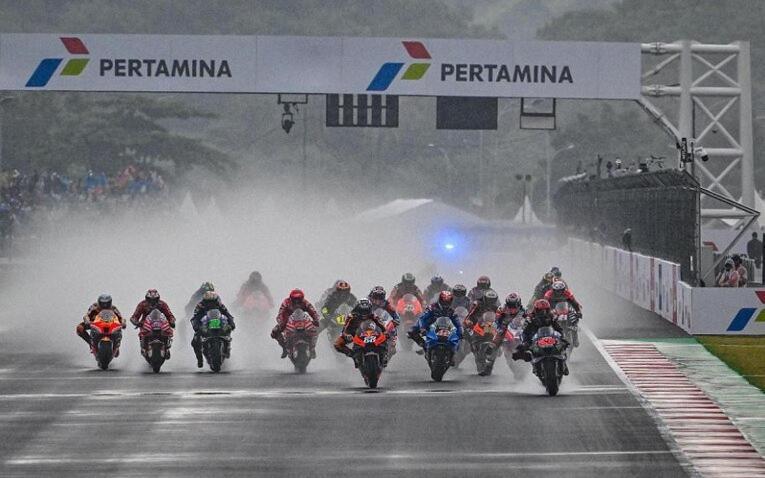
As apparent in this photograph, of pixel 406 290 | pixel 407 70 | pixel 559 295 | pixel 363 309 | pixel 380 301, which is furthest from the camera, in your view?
pixel 407 70

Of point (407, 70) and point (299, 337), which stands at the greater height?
point (407, 70)

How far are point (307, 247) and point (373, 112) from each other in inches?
1562

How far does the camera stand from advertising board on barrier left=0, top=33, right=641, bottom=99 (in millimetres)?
50531

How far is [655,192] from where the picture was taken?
46.6m

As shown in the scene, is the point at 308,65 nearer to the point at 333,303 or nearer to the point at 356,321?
the point at 333,303

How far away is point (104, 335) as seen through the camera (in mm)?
29828

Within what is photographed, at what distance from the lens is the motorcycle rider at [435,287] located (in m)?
33.9

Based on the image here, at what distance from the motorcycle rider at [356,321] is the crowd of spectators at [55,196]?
5408 centimetres

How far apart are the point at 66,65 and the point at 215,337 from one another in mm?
22857

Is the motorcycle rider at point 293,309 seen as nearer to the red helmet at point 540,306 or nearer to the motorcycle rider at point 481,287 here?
the motorcycle rider at point 481,287

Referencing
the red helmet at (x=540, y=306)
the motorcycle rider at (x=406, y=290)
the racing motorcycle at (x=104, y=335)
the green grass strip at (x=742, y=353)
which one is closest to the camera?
the red helmet at (x=540, y=306)

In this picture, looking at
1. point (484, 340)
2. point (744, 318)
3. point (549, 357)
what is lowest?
point (549, 357)

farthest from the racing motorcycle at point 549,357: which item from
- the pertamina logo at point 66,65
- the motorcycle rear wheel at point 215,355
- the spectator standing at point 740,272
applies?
the pertamina logo at point 66,65

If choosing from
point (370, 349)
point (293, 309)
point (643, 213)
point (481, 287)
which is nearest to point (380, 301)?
point (293, 309)
